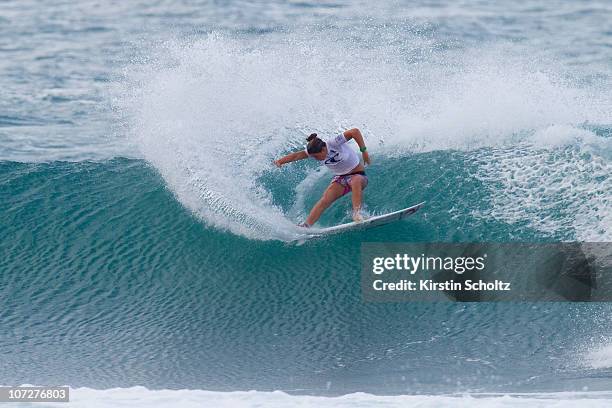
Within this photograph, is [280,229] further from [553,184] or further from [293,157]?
[553,184]

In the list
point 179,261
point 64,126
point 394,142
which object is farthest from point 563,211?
point 64,126

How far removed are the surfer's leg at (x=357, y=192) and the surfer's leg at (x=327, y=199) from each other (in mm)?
166

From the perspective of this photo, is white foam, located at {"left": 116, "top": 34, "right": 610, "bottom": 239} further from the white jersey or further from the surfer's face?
the surfer's face

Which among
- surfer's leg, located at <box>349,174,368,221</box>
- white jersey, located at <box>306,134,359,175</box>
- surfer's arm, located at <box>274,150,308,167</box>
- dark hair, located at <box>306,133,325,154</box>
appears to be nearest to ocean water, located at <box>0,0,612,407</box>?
surfer's leg, located at <box>349,174,368,221</box>

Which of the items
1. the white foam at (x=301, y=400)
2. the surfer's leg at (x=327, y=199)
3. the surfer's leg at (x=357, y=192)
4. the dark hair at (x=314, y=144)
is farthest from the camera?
the surfer's leg at (x=327, y=199)

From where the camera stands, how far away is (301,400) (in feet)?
26.2

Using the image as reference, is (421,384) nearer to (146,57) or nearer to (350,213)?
(350,213)

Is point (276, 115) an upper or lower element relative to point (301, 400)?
upper

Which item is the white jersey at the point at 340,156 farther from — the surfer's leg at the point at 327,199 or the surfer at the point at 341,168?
the surfer's leg at the point at 327,199

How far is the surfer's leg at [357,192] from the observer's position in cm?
1080

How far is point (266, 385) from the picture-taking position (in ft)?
27.7

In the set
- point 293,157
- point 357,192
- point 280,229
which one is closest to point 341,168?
point 357,192

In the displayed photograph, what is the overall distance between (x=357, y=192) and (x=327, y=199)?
1.22 feet

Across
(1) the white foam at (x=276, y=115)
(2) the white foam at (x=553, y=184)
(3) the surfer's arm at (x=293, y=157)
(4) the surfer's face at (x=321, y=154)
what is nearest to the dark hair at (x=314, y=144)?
(4) the surfer's face at (x=321, y=154)
